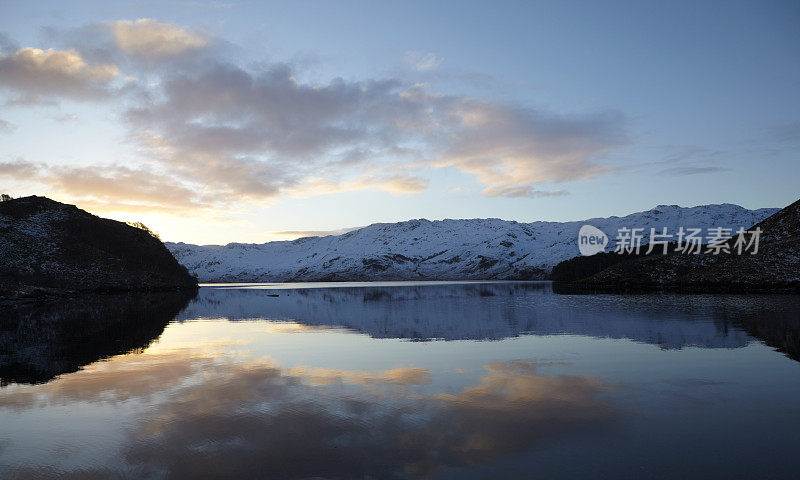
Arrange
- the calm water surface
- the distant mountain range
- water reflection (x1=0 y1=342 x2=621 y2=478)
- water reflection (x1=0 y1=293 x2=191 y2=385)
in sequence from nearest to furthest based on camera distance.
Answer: the calm water surface, water reflection (x1=0 y1=342 x2=621 y2=478), water reflection (x1=0 y1=293 x2=191 y2=385), the distant mountain range

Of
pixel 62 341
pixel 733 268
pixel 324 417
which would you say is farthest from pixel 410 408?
pixel 733 268

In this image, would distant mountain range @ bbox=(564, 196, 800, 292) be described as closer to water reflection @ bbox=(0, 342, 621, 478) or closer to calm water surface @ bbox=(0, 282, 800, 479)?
calm water surface @ bbox=(0, 282, 800, 479)

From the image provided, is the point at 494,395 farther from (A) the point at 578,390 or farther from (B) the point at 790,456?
(B) the point at 790,456

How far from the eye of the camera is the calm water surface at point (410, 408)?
13609 millimetres

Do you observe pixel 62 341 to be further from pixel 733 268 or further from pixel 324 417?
pixel 733 268

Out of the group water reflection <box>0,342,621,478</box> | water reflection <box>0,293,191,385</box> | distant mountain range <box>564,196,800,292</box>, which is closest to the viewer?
water reflection <box>0,342,621,478</box>

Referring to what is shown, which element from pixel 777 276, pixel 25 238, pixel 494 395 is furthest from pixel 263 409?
pixel 25 238

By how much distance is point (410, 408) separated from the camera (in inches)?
753

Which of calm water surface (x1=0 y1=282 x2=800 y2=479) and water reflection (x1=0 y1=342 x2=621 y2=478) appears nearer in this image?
calm water surface (x1=0 y1=282 x2=800 y2=479)

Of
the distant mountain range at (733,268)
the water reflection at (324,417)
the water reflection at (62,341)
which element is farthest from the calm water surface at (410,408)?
the distant mountain range at (733,268)

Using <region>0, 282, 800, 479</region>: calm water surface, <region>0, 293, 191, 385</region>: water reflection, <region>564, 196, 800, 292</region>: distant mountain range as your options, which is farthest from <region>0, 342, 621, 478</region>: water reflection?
<region>564, 196, 800, 292</region>: distant mountain range

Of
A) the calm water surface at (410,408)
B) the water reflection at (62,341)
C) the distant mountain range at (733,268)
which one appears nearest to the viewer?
the calm water surface at (410,408)

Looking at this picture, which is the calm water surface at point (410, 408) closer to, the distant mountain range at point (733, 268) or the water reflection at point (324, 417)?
the water reflection at point (324, 417)

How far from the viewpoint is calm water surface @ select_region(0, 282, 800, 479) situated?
44.7ft
